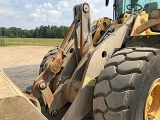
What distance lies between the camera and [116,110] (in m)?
3.21

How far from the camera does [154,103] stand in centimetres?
373

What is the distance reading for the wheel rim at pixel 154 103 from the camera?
357 cm

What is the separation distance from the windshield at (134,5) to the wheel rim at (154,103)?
232 centimetres

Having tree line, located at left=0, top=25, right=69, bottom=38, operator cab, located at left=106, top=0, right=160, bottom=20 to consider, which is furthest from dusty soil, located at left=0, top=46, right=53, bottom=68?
tree line, located at left=0, top=25, right=69, bottom=38

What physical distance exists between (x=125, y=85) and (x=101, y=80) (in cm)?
33

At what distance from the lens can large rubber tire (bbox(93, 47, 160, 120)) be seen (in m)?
3.20

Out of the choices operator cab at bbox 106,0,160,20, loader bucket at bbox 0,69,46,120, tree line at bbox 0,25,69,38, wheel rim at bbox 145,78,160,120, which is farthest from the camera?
tree line at bbox 0,25,69,38

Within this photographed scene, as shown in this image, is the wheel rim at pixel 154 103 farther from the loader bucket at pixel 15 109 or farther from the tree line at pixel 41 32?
the tree line at pixel 41 32

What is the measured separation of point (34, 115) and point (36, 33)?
331 ft

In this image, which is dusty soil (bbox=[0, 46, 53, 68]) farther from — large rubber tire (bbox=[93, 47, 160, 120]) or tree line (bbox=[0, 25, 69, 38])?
tree line (bbox=[0, 25, 69, 38])

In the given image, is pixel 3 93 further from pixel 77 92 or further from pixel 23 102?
pixel 77 92

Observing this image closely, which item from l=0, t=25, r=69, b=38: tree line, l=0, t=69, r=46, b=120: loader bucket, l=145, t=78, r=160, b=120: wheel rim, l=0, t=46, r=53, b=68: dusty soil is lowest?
l=0, t=25, r=69, b=38: tree line

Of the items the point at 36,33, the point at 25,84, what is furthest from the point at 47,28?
the point at 25,84

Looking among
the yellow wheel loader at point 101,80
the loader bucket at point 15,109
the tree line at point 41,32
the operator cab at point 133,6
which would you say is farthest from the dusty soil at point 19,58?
the tree line at point 41,32
